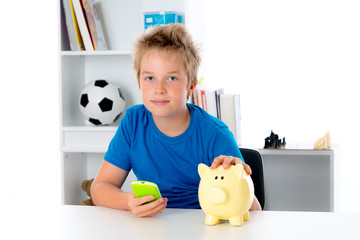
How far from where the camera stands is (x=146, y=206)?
1.02 meters

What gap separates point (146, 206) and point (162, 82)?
35cm

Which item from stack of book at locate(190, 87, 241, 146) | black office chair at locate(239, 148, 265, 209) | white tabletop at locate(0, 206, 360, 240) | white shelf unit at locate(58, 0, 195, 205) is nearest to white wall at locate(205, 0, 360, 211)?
Answer: white shelf unit at locate(58, 0, 195, 205)

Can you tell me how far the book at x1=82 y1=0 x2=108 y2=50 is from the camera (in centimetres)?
250

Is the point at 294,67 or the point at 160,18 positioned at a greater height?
the point at 160,18

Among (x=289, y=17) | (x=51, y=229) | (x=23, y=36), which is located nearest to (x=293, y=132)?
(x=289, y=17)

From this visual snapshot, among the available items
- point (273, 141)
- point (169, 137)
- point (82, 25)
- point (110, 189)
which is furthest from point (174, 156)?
point (82, 25)

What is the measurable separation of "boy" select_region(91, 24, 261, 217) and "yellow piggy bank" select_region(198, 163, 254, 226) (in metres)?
0.30

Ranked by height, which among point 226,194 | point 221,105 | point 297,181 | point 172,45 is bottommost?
point 297,181

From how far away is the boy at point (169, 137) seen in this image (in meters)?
1.24

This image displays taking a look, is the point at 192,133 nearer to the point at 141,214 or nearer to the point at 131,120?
the point at 131,120

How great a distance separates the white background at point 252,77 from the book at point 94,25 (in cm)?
51

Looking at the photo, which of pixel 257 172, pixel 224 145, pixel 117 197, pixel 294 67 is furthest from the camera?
pixel 294 67

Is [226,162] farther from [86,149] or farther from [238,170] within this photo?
[86,149]

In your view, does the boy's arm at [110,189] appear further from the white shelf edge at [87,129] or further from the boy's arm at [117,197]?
the white shelf edge at [87,129]
